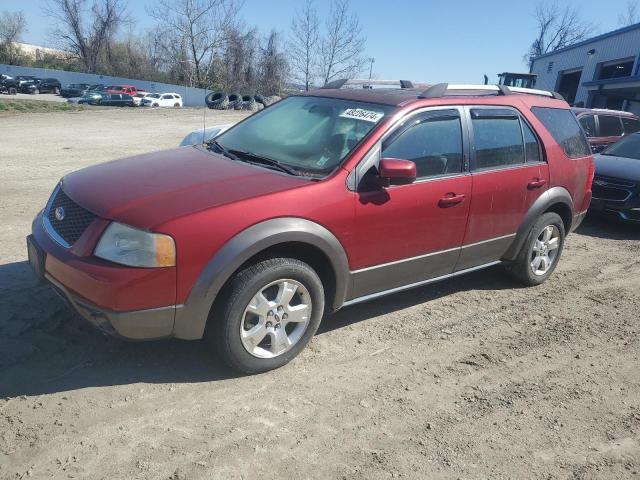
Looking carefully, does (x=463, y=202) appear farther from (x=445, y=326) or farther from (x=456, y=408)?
(x=456, y=408)

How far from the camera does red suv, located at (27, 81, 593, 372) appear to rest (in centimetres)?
288

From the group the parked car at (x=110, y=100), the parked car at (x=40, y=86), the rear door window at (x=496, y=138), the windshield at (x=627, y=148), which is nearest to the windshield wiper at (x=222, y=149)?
the rear door window at (x=496, y=138)

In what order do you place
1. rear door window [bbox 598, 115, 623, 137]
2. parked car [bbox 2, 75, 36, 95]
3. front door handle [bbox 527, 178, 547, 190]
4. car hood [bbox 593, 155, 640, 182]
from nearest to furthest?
front door handle [bbox 527, 178, 547, 190], car hood [bbox 593, 155, 640, 182], rear door window [bbox 598, 115, 623, 137], parked car [bbox 2, 75, 36, 95]

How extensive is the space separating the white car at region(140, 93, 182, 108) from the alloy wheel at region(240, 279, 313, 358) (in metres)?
41.0

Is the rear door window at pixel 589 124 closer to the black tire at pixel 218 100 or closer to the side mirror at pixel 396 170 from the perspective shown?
the black tire at pixel 218 100

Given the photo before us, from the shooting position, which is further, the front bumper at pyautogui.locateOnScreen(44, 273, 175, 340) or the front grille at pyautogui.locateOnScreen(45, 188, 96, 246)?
the front grille at pyautogui.locateOnScreen(45, 188, 96, 246)

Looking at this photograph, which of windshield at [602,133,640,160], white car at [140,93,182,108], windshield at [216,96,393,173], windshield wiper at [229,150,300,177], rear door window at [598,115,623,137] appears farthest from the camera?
white car at [140,93,182,108]

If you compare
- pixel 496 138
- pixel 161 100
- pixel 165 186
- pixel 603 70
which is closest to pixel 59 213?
pixel 165 186

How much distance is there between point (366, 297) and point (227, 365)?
44.1 inches

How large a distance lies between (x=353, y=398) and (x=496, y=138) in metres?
2.54

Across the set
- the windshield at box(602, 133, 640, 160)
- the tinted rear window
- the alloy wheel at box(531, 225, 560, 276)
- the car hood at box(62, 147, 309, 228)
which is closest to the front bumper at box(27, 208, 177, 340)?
the car hood at box(62, 147, 309, 228)

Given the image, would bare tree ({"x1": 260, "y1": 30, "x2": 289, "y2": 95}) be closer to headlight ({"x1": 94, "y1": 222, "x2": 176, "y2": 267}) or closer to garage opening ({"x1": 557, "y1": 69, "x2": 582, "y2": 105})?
garage opening ({"x1": 557, "y1": 69, "x2": 582, "y2": 105})

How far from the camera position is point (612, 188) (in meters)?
7.77

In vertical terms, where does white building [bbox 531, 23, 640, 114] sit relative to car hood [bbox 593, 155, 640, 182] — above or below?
above
